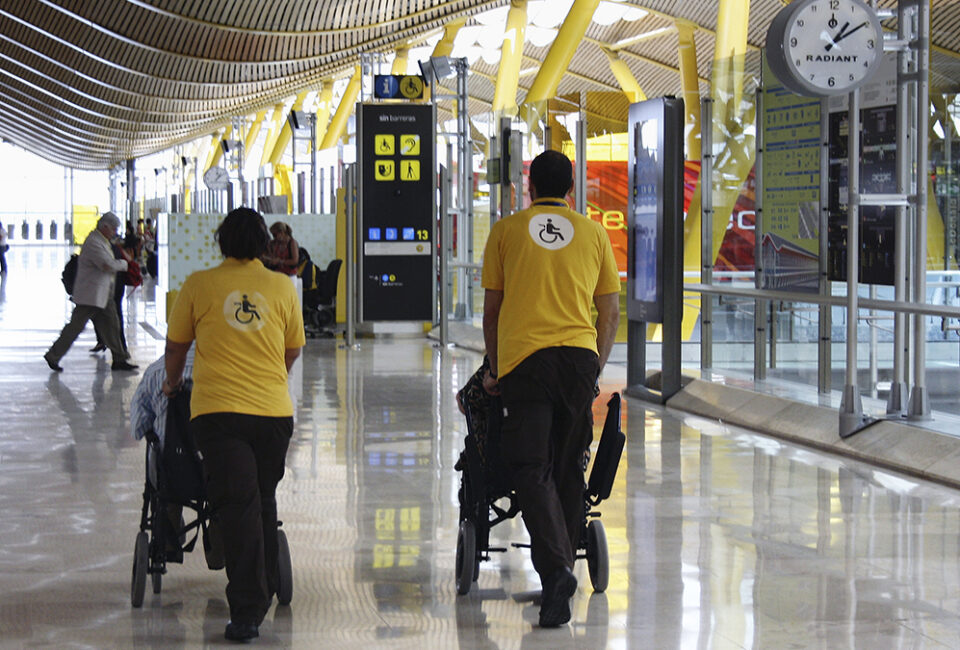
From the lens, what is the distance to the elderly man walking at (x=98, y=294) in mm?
12617

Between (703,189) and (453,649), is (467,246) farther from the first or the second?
(453,649)

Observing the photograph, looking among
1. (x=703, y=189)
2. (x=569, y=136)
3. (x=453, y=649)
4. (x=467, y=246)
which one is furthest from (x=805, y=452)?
(x=467, y=246)

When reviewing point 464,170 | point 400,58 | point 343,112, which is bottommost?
point 464,170

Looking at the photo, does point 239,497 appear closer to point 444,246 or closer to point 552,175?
point 552,175

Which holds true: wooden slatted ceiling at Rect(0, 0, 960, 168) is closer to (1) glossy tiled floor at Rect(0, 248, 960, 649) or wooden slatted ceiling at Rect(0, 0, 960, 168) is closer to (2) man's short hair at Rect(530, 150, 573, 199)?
(1) glossy tiled floor at Rect(0, 248, 960, 649)

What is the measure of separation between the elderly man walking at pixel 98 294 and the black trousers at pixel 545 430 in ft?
28.8

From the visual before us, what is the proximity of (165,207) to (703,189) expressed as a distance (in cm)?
3926

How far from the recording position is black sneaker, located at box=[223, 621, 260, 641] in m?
4.25

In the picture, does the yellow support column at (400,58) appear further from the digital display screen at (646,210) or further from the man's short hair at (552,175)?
the man's short hair at (552,175)

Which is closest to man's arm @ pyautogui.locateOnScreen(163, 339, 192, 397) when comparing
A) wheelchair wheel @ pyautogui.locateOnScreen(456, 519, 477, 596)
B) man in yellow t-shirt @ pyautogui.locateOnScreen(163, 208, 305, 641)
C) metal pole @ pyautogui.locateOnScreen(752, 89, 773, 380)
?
man in yellow t-shirt @ pyautogui.locateOnScreen(163, 208, 305, 641)

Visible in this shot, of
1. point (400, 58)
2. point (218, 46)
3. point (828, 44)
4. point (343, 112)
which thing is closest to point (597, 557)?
point (828, 44)

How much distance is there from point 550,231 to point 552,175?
237 mm

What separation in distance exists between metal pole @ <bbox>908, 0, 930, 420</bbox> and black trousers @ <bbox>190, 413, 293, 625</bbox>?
4.97 metres

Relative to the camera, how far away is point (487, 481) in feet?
15.7
